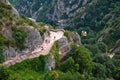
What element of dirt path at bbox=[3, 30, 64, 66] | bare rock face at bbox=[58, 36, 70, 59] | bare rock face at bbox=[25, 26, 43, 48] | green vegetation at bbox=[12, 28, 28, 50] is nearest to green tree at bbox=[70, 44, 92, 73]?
bare rock face at bbox=[58, 36, 70, 59]

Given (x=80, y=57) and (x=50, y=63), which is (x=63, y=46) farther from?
(x=50, y=63)

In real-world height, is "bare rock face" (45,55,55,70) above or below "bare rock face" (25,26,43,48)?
below

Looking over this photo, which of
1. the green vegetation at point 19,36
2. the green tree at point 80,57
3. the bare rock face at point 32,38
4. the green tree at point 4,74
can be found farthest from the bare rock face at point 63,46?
the green tree at point 4,74

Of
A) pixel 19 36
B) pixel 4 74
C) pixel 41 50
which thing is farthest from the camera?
pixel 41 50

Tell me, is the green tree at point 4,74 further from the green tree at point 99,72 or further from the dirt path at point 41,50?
the green tree at point 99,72

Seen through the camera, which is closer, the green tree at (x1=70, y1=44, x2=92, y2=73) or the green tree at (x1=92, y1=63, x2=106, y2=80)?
the green tree at (x1=70, y1=44, x2=92, y2=73)

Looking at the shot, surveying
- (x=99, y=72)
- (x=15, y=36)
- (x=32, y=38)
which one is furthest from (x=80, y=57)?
(x=15, y=36)

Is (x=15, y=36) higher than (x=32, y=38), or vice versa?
(x=15, y=36)

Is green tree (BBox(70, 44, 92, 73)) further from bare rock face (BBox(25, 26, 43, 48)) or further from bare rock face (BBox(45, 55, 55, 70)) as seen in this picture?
bare rock face (BBox(25, 26, 43, 48))
